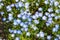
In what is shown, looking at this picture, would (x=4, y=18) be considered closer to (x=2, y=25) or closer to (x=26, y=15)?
(x=2, y=25)

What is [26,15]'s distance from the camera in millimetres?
3961

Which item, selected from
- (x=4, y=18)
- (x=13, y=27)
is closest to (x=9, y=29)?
(x=13, y=27)

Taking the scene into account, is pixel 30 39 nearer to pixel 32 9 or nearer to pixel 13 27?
pixel 13 27

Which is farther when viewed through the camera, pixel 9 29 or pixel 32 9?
pixel 32 9

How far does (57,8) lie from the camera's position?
Answer: 408cm

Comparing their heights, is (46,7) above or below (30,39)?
above

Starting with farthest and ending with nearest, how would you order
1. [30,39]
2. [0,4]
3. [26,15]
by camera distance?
[0,4] → [26,15] → [30,39]

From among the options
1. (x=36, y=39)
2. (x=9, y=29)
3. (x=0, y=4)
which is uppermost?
(x=0, y=4)

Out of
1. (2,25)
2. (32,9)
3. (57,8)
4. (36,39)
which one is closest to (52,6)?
(57,8)

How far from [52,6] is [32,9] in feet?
1.35

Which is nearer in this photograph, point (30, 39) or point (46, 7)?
point (30, 39)

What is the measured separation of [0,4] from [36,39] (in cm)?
115

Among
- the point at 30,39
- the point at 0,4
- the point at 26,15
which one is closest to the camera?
the point at 30,39

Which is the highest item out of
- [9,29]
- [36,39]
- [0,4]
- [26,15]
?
[0,4]
